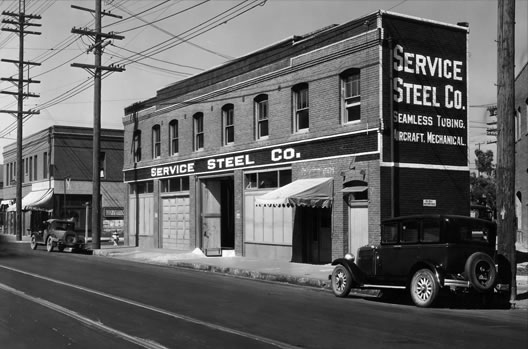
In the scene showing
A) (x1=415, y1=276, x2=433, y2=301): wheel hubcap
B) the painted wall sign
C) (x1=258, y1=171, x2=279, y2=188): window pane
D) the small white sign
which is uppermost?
the painted wall sign

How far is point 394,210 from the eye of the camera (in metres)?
19.1

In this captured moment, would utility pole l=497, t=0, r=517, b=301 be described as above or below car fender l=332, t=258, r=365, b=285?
above

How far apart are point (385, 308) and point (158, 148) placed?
22.9 meters

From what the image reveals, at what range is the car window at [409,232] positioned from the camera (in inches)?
513

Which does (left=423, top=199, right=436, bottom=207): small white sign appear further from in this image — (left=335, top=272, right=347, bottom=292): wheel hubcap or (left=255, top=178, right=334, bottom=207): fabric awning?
(left=335, top=272, right=347, bottom=292): wheel hubcap

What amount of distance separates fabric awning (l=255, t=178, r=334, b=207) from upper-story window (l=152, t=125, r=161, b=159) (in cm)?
1315

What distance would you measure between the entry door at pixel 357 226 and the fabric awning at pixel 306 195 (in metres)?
0.90

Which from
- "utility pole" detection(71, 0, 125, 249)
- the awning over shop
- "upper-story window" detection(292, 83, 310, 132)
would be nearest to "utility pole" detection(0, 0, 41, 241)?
the awning over shop

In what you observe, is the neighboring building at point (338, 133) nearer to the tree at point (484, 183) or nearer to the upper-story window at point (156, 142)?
the upper-story window at point (156, 142)

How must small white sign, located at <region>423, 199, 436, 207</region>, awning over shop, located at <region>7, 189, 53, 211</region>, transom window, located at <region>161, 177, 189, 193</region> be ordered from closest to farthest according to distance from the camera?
1. small white sign, located at <region>423, 199, 436, 207</region>
2. transom window, located at <region>161, 177, 189, 193</region>
3. awning over shop, located at <region>7, 189, 53, 211</region>

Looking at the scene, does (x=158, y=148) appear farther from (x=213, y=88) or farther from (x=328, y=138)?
(x=328, y=138)

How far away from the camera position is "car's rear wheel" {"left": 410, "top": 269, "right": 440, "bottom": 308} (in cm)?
1210

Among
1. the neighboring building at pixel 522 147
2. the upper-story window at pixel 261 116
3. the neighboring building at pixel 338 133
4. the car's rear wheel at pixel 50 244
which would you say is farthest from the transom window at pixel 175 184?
the neighboring building at pixel 522 147

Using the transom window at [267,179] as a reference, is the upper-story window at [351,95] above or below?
above
